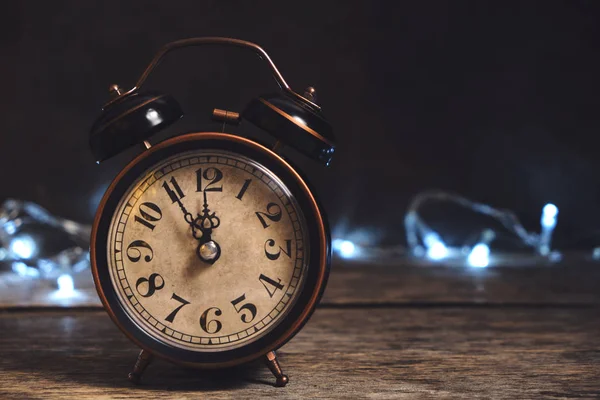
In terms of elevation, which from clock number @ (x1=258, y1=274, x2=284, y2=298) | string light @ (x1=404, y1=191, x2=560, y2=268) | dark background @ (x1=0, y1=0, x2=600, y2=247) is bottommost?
clock number @ (x1=258, y1=274, x2=284, y2=298)

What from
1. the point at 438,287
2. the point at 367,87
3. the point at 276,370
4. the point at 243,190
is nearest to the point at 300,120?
the point at 243,190

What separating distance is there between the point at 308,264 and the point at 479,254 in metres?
1.47

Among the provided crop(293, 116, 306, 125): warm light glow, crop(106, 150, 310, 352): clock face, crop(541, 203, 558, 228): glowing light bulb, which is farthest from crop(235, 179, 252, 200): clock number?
crop(541, 203, 558, 228): glowing light bulb

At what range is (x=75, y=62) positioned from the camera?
242 cm

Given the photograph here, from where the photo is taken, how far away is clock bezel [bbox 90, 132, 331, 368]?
105 cm

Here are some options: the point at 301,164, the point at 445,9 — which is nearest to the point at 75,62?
the point at 301,164

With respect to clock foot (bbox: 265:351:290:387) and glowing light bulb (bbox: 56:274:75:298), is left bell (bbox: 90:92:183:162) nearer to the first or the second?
clock foot (bbox: 265:351:290:387)

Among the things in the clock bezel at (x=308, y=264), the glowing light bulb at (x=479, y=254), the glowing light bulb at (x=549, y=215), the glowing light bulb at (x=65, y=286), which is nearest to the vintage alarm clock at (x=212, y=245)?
the clock bezel at (x=308, y=264)

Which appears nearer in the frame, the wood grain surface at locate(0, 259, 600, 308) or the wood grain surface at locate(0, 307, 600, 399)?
the wood grain surface at locate(0, 307, 600, 399)

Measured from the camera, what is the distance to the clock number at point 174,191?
106cm

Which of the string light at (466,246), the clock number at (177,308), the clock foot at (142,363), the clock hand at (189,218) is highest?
the string light at (466,246)

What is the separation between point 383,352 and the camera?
4.10 ft

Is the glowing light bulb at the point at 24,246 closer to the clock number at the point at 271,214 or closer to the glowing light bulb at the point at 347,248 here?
the glowing light bulb at the point at 347,248

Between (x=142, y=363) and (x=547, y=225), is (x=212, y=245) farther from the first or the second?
(x=547, y=225)
